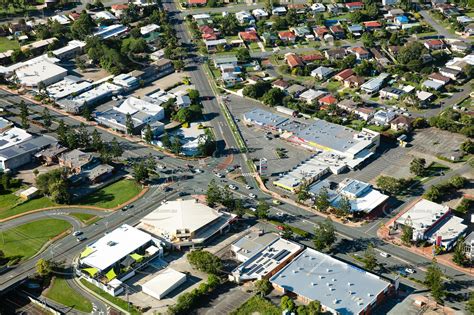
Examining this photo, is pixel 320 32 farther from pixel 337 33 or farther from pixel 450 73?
pixel 450 73

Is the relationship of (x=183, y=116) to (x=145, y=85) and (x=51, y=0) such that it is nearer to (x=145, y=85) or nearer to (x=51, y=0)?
(x=145, y=85)

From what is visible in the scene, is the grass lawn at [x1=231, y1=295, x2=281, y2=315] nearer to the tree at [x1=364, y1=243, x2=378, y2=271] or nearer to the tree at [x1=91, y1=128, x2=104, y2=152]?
the tree at [x1=364, y1=243, x2=378, y2=271]

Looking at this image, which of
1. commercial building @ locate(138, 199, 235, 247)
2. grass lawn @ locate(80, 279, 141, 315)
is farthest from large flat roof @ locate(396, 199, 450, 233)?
grass lawn @ locate(80, 279, 141, 315)

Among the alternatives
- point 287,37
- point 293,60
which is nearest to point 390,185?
point 293,60

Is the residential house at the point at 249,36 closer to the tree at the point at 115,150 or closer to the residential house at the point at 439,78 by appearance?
the residential house at the point at 439,78

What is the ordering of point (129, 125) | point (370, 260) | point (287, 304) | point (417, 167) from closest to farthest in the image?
point (287, 304) → point (370, 260) → point (417, 167) → point (129, 125)

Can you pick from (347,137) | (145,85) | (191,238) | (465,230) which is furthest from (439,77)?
(191,238)
